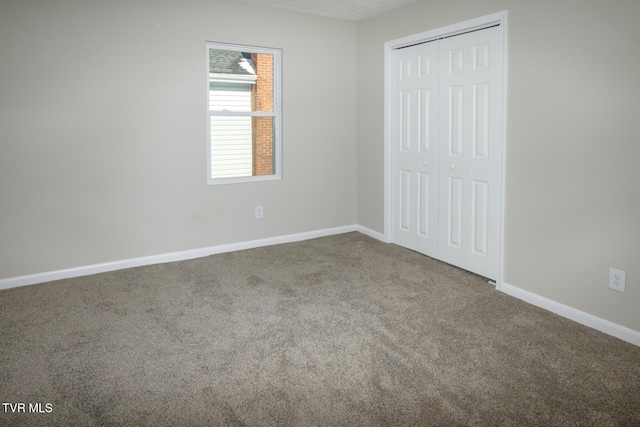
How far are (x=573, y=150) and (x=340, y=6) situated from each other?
258cm

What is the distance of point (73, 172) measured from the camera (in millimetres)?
3910

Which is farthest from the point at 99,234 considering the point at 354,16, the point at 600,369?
the point at 600,369

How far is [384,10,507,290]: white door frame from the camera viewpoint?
3530 millimetres

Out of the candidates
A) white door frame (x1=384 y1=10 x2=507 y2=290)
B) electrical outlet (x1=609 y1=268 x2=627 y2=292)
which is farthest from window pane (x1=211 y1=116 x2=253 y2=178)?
Result: electrical outlet (x1=609 y1=268 x2=627 y2=292)

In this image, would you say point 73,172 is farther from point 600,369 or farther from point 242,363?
point 600,369

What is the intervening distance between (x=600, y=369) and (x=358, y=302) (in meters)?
1.53

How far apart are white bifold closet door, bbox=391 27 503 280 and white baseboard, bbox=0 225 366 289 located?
0.89 meters

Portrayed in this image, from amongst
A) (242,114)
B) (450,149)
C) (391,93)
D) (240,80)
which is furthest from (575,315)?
(240,80)

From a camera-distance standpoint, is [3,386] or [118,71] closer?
[3,386]

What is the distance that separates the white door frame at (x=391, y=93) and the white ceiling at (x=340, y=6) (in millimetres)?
321

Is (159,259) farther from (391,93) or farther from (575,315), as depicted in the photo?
(575,315)

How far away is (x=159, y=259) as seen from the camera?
4379mm

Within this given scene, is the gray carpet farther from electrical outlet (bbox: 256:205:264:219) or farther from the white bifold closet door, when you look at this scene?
electrical outlet (bbox: 256:205:264:219)

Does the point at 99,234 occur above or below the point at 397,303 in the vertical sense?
above
